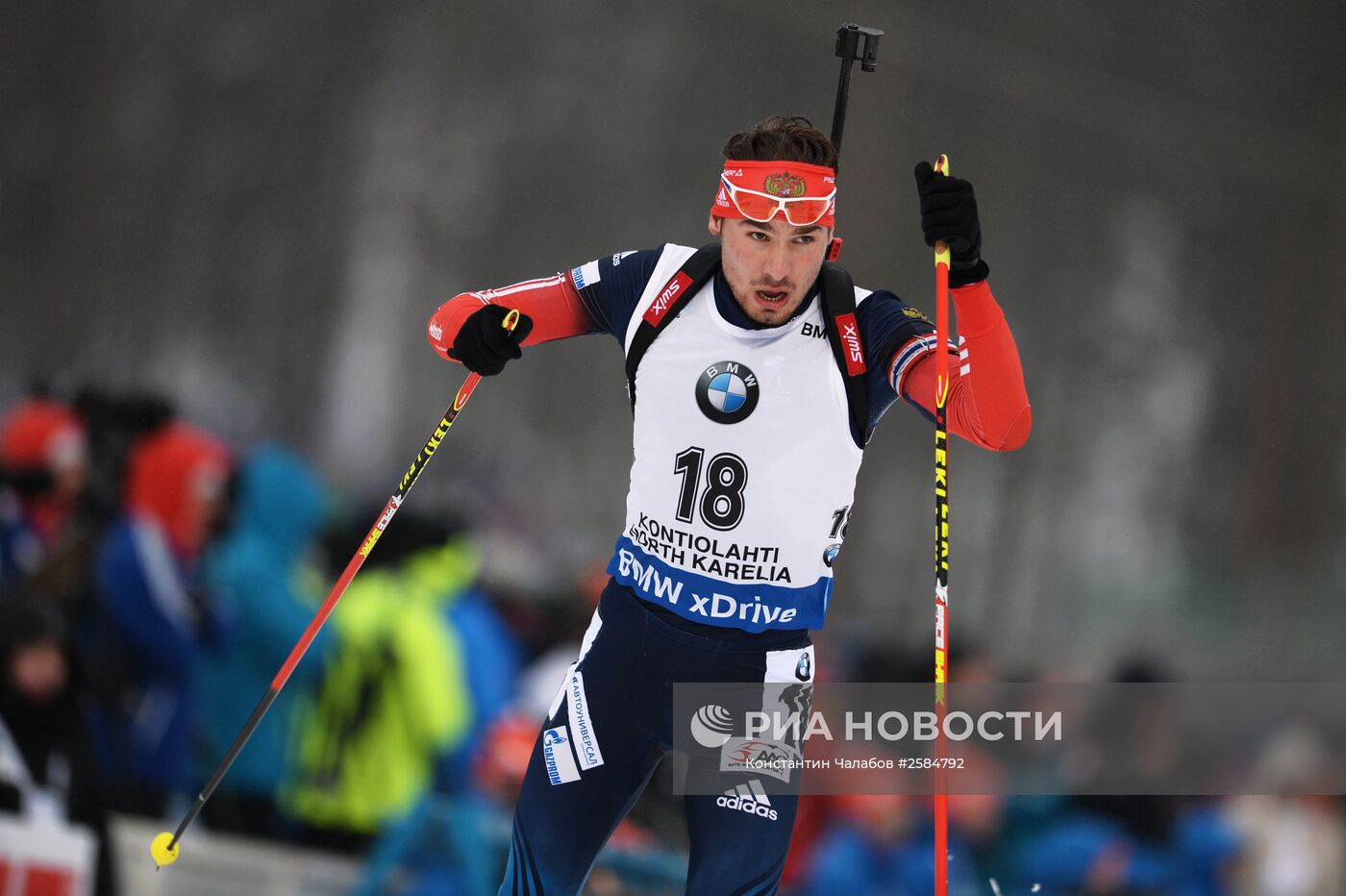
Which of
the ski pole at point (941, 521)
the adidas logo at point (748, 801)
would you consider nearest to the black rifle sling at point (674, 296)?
the ski pole at point (941, 521)

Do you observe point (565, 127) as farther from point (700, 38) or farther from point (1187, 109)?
point (1187, 109)

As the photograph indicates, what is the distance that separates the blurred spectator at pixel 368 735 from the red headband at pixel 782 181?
2.81 metres

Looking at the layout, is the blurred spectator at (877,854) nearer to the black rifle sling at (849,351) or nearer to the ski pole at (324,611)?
the ski pole at (324,611)

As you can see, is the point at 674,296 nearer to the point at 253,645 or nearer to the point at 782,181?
the point at 782,181

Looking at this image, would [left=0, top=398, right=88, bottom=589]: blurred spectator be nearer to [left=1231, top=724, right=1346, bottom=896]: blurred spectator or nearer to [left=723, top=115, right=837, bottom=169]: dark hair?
[left=723, top=115, right=837, bottom=169]: dark hair

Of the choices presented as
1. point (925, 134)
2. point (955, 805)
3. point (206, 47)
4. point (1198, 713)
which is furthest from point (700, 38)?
point (1198, 713)

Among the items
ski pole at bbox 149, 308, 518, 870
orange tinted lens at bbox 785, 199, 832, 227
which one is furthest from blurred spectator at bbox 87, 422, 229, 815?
orange tinted lens at bbox 785, 199, 832, 227

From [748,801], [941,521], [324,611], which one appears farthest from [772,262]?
[324,611]

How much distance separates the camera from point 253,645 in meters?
4.74

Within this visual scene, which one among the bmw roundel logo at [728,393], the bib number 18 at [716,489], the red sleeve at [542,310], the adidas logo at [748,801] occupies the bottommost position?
the adidas logo at [748,801]

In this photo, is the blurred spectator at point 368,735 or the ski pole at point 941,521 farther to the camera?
the blurred spectator at point 368,735

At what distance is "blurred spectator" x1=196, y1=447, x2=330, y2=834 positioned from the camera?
15.5 feet

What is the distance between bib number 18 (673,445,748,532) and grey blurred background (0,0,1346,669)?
2.92 metres

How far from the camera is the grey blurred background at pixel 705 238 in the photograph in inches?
199
